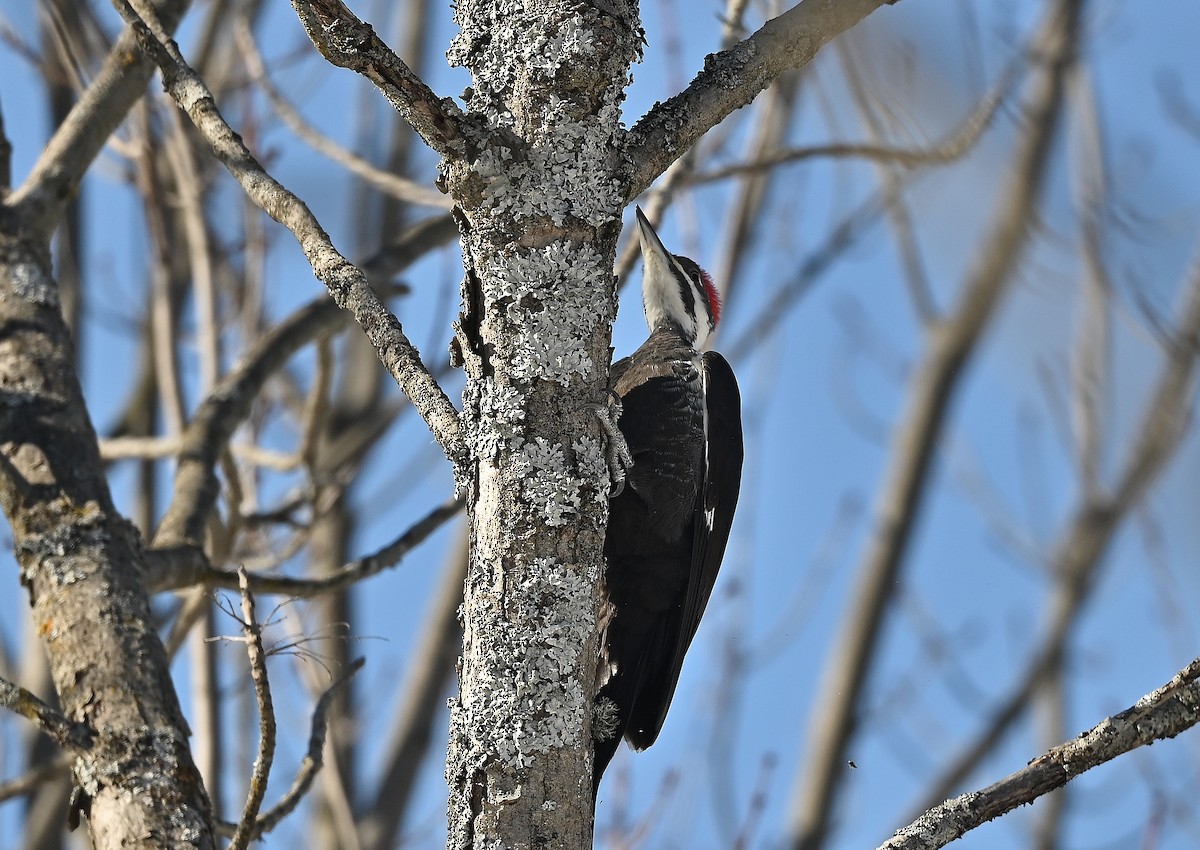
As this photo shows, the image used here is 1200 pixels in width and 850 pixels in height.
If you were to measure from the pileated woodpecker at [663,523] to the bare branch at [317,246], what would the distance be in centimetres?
109

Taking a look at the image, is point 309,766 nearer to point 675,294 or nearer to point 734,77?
point 734,77

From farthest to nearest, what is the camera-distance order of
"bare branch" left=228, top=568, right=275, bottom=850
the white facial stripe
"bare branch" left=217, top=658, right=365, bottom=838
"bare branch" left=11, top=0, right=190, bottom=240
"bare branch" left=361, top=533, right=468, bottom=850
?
1. "bare branch" left=361, top=533, right=468, bottom=850
2. the white facial stripe
3. "bare branch" left=11, top=0, right=190, bottom=240
4. "bare branch" left=217, top=658, right=365, bottom=838
5. "bare branch" left=228, top=568, right=275, bottom=850

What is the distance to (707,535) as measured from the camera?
3.04 m

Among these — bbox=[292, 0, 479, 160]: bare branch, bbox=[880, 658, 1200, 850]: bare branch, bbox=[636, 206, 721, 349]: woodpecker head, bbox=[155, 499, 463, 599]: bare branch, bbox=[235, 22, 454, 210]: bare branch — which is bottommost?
bbox=[880, 658, 1200, 850]: bare branch

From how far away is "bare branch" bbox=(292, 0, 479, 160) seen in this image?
143 centimetres

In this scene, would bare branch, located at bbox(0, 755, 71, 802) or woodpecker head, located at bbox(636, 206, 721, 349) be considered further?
woodpecker head, located at bbox(636, 206, 721, 349)

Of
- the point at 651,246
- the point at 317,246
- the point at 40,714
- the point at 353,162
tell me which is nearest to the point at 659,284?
the point at 651,246

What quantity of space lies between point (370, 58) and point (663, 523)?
1.80 m

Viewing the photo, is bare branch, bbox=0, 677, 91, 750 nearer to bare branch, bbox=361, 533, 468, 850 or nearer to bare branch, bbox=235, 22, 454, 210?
bare branch, bbox=235, 22, 454, 210

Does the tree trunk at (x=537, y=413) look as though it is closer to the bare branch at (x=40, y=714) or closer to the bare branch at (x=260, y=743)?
the bare branch at (x=260, y=743)

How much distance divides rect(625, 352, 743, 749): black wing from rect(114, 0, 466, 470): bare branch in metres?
1.37

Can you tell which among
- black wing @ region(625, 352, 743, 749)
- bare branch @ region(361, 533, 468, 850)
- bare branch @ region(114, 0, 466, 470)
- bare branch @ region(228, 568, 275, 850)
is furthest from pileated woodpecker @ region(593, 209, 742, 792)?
bare branch @ region(361, 533, 468, 850)

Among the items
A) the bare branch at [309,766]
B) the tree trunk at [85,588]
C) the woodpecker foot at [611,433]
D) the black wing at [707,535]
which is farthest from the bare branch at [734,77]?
the black wing at [707,535]

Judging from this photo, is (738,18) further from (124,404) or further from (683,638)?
(124,404)
